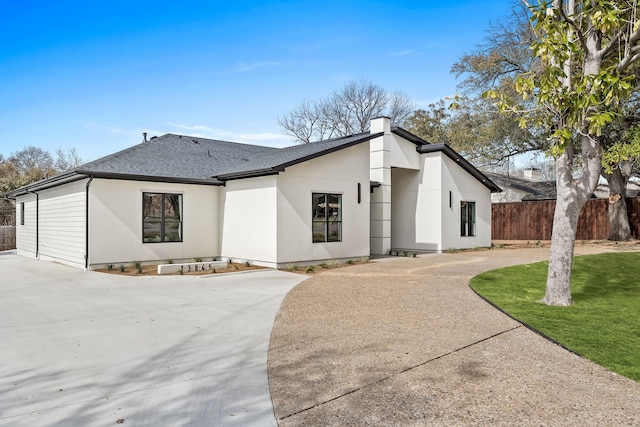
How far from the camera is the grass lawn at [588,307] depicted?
16.5ft

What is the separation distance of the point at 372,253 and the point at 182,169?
734cm

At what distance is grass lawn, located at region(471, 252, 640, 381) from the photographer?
16.5 ft

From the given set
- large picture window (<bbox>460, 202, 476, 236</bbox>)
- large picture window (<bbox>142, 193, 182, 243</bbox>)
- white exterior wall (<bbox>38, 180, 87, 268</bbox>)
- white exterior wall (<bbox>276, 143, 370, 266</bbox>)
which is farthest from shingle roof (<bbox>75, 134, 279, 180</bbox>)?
large picture window (<bbox>460, 202, 476, 236</bbox>)

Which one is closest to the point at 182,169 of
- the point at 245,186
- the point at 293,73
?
the point at 245,186

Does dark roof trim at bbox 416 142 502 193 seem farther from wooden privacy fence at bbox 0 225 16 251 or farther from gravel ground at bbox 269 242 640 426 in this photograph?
wooden privacy fence at bbox 0 225 16 251

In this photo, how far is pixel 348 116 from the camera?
39.4m

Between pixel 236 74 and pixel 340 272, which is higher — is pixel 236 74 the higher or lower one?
the higher one

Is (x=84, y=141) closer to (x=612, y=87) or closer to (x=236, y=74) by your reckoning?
(x=236, y=74)

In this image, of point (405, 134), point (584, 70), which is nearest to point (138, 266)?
point (405, 134)

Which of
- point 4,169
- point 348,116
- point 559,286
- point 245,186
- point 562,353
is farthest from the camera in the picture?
point 348,116

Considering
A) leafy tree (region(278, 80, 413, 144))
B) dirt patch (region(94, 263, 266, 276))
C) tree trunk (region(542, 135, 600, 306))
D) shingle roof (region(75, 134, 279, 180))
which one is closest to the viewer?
tree trunk (region(542, 135, 600, 306))

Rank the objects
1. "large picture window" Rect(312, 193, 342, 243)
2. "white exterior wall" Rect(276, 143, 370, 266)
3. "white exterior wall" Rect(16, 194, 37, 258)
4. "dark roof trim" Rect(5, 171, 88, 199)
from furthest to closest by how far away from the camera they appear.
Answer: "white exterior wall" Rect(16, 194, 37, 258), "large picture window" Rect(312, 193, 342, 243), "white exterior wall" Rect(276, 143, 370, 266), "dark roof trim" Rect(5, 171, 88, 199)

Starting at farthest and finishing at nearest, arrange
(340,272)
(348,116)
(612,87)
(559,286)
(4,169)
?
1. (348,116)
2. (4,169)
3. (340,272)
4. (559,286)
5. (612,87)

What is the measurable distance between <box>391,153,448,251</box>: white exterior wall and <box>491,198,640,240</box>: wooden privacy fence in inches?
344
